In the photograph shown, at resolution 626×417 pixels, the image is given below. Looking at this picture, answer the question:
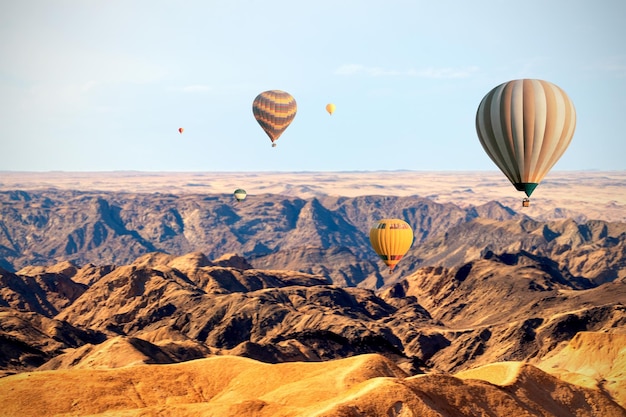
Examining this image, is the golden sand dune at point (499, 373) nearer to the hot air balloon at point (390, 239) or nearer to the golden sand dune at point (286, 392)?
the golden sand dune at point (286, 392)

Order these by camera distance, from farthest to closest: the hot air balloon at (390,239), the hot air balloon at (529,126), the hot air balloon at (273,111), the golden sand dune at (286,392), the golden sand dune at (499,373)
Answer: the hot air balloon at (273,111)
the hot air balloon at (390,239)
the golden sand dune at (499,373)
the hot air balloon at (529,126)
the golden sand dune at (286,392)

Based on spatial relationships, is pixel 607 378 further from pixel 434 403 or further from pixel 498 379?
pixel 434 403

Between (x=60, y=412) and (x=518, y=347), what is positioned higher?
(x=60, y=412)

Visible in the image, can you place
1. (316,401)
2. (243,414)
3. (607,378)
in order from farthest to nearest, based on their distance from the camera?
(607,378)
(316,401)
(243,414)

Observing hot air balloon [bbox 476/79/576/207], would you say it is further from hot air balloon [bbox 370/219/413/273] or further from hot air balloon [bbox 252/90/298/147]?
hot air balloon [bbox 252/90/298/147]

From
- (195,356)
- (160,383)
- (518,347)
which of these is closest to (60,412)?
(160,383)

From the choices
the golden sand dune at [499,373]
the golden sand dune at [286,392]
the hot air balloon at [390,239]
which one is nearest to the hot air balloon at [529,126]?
the golden sand dune at [286,392]

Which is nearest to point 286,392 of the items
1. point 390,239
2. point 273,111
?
point 390,239

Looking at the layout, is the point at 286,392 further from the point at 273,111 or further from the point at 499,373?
the point at 273,111
